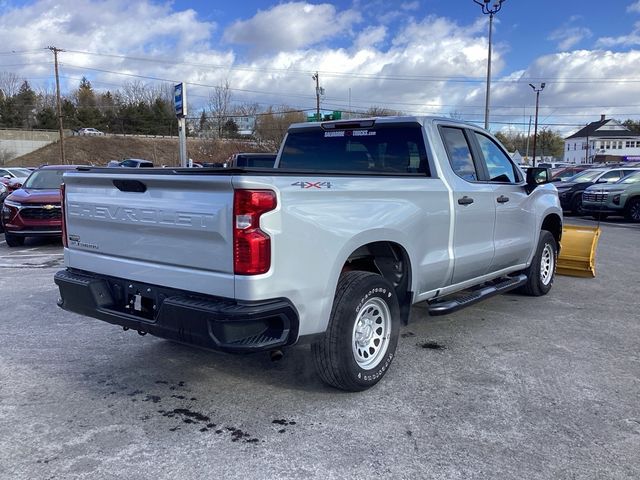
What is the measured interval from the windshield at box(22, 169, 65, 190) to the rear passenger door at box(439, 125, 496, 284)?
9524 mm

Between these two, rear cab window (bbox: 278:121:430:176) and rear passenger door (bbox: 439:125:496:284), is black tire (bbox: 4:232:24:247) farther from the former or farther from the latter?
rear passenger door (bbox: 439:125:496:284)

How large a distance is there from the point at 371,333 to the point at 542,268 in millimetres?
3769

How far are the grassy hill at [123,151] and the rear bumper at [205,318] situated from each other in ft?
221

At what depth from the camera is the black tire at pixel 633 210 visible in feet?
56.0

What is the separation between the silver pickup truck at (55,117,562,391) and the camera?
3.11m

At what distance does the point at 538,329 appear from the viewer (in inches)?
219

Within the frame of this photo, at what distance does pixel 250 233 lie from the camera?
3.04 meters

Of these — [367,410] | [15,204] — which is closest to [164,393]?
Result: [367,410]

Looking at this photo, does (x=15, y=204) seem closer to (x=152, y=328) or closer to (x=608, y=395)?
(x=152, y=328)

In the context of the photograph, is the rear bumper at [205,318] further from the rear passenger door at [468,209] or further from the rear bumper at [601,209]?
the rear bumper at [601,209]

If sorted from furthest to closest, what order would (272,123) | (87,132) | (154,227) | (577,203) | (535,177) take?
(87,132), (272,123), (577,203), (535,177), (154,227)

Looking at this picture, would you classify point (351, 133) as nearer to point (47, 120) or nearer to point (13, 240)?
point (13, 240)

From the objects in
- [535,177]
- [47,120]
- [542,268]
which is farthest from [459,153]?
[47,120]

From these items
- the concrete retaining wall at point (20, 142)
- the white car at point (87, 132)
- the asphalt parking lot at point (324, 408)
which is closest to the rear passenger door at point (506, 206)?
the asphalt parking lot at point (324, 408)
